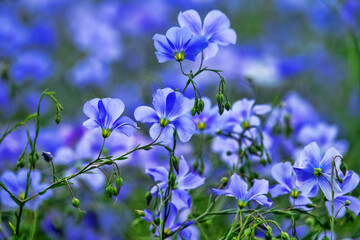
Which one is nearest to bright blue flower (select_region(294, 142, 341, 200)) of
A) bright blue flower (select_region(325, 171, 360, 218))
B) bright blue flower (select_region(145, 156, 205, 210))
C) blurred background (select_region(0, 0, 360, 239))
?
bright blue flower (select_region(325, 171, 360, 218))

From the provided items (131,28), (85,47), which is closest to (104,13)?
(131,28)

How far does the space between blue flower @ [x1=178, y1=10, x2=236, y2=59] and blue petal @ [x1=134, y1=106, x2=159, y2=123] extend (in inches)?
4.6

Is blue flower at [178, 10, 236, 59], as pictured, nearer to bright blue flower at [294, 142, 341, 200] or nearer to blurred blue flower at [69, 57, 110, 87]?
bright blue flower at [294, 142, 341, 200]

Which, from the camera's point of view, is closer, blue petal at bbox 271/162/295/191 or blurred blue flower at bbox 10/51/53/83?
blue petal at bbox 271/162/295/191

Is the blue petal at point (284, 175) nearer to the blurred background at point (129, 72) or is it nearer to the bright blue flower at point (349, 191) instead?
the bright blue flower at point (349, 191)

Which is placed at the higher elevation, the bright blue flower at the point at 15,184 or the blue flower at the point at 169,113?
the blue flower at the point at 169,113

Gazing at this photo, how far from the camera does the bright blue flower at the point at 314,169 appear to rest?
69cm

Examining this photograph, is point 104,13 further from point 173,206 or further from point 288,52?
point 173,206

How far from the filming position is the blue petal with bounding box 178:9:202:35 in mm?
742

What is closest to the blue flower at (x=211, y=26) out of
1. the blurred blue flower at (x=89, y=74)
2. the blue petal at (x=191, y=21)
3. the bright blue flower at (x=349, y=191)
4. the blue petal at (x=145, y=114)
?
the blue petal at (x=191, y=21)

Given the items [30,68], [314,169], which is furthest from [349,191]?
[30,68]

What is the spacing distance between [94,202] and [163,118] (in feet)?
1.56

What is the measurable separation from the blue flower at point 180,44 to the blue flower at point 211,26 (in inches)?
1.6

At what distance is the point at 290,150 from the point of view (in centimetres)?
121
